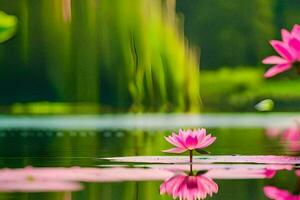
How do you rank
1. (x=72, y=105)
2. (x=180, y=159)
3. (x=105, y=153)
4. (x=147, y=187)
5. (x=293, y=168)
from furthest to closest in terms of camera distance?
(x=72, y=105)
(x=105, y=153)
(x=180, y=159)
(x=293, y=168)
(x=147, y=187)

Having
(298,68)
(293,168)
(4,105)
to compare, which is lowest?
(4,105)

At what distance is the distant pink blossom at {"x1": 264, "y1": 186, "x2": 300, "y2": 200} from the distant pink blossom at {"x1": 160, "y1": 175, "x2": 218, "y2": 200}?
0.48 ft

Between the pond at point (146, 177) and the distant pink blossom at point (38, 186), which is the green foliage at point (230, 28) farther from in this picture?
the distant pink blossom at point (38, 186)

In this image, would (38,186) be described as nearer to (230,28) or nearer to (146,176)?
(146,176)

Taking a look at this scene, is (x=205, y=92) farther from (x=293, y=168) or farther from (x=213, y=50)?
(x=293, y=168)

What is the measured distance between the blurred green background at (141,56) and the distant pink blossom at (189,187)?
24.9ft

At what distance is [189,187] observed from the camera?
9.46 feet

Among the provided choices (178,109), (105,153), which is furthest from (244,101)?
(105,153)

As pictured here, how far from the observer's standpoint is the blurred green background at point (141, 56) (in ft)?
40.7

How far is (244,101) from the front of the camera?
1905 centimetres

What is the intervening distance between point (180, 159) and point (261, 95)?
1645 cm

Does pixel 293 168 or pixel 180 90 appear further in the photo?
pixel 180 90

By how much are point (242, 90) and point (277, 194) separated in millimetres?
17178

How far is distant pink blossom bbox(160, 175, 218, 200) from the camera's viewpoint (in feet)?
8.86
